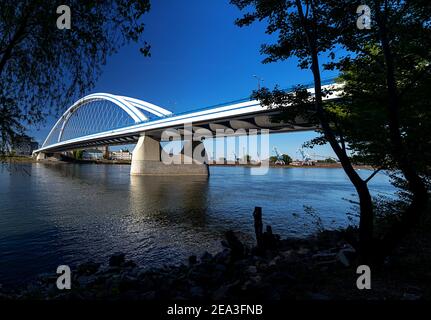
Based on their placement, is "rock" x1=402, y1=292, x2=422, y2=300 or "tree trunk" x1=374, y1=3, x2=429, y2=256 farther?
"tree trunk" x1=374, y1=3, x2=429, y2=256

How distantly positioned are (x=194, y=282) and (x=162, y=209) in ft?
50.1

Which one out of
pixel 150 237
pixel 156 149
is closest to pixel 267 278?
pixel 150 237

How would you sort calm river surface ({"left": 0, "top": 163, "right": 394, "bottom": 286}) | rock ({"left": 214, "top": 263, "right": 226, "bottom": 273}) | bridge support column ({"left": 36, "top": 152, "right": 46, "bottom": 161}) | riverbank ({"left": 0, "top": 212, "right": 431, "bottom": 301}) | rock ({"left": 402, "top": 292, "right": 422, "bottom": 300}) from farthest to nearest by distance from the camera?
bridge support column ({"left": 36, "top": 152, "right": 46, "bottom": 161}) → calm river surface ({"left": 0, "top": 163, "right": 394, "bottom": 286}) → rock ({"left": 214, "top": 263, "right": 226, "bottom": 273}) → riverbank ({"left": 0, "top": 212, "right": 431, "bottom": 301}) → rock ({"left": 402, "top": 292, "right": 422, "bottom": 300})

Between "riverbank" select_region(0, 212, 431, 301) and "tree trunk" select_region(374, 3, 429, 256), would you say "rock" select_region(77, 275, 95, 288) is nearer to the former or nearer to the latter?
"riverbank" select_region(0, 212, 431, 301)

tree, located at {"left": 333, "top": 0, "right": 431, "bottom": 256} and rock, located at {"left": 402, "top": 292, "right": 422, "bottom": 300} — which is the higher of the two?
tree, located at {"left": 333, "top": 0, "right": 431, "bottom": 256}

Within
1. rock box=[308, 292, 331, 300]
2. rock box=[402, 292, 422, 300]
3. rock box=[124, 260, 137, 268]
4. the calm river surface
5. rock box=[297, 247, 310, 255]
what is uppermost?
rock box=[402, 292, 422, 300]

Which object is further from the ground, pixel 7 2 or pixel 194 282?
pixel 7 2

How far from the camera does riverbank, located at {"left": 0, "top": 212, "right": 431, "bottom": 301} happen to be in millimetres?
5406

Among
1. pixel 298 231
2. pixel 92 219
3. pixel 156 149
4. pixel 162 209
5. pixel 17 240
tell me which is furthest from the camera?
pixel 156 149

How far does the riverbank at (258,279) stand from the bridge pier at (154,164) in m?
54.3

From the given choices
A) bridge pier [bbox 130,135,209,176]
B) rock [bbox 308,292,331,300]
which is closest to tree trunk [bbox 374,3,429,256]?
rock [bbox 308,292,331,300]

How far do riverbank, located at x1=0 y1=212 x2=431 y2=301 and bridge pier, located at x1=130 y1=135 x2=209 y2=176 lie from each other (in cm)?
5432

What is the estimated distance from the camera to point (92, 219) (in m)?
17.4

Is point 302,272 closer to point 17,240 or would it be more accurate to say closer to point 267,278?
point 267,278
